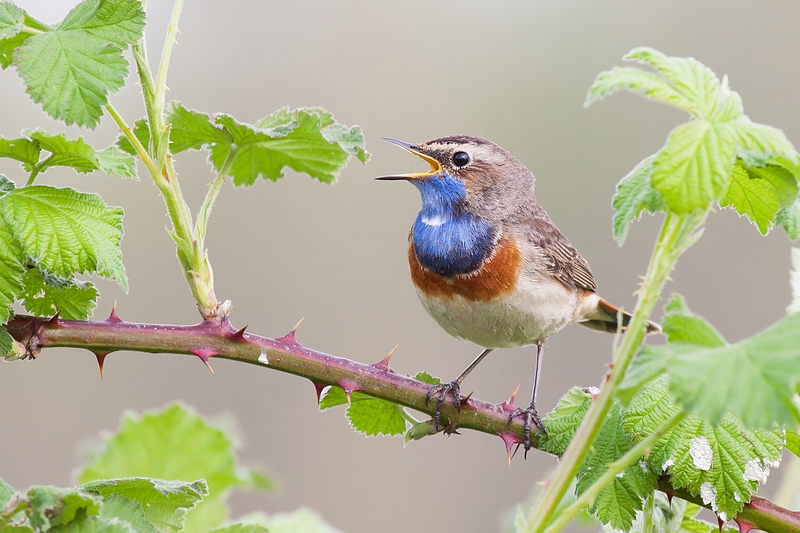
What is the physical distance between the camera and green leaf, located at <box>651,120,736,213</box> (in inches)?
53.4

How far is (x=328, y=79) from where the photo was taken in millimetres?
13523

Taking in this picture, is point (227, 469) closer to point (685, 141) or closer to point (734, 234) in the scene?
point (685, 141)

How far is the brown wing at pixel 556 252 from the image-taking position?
13.6 ft

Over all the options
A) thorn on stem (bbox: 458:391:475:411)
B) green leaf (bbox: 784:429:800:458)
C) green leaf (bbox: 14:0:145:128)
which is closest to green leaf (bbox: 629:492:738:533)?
green leaf (bbox: 784:429:800:458)

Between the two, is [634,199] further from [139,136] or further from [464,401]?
[139,136]

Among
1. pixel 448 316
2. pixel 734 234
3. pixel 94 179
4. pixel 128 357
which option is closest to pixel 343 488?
pixel 128 357

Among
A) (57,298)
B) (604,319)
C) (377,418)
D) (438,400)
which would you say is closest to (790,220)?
(438,400)

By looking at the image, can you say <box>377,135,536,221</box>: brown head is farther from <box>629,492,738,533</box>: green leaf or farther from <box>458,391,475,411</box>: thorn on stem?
<box>629,492,738,533</box>: green leaf

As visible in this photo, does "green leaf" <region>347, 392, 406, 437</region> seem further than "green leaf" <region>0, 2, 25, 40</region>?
Yes

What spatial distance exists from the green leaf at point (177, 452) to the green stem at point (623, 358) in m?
1.28

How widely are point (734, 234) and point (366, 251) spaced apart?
16.3ft

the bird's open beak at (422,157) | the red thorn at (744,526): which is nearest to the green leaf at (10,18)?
the red thorn at (744,526)

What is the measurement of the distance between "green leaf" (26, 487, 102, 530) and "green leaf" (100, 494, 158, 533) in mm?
58

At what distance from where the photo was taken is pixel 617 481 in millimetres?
1872
